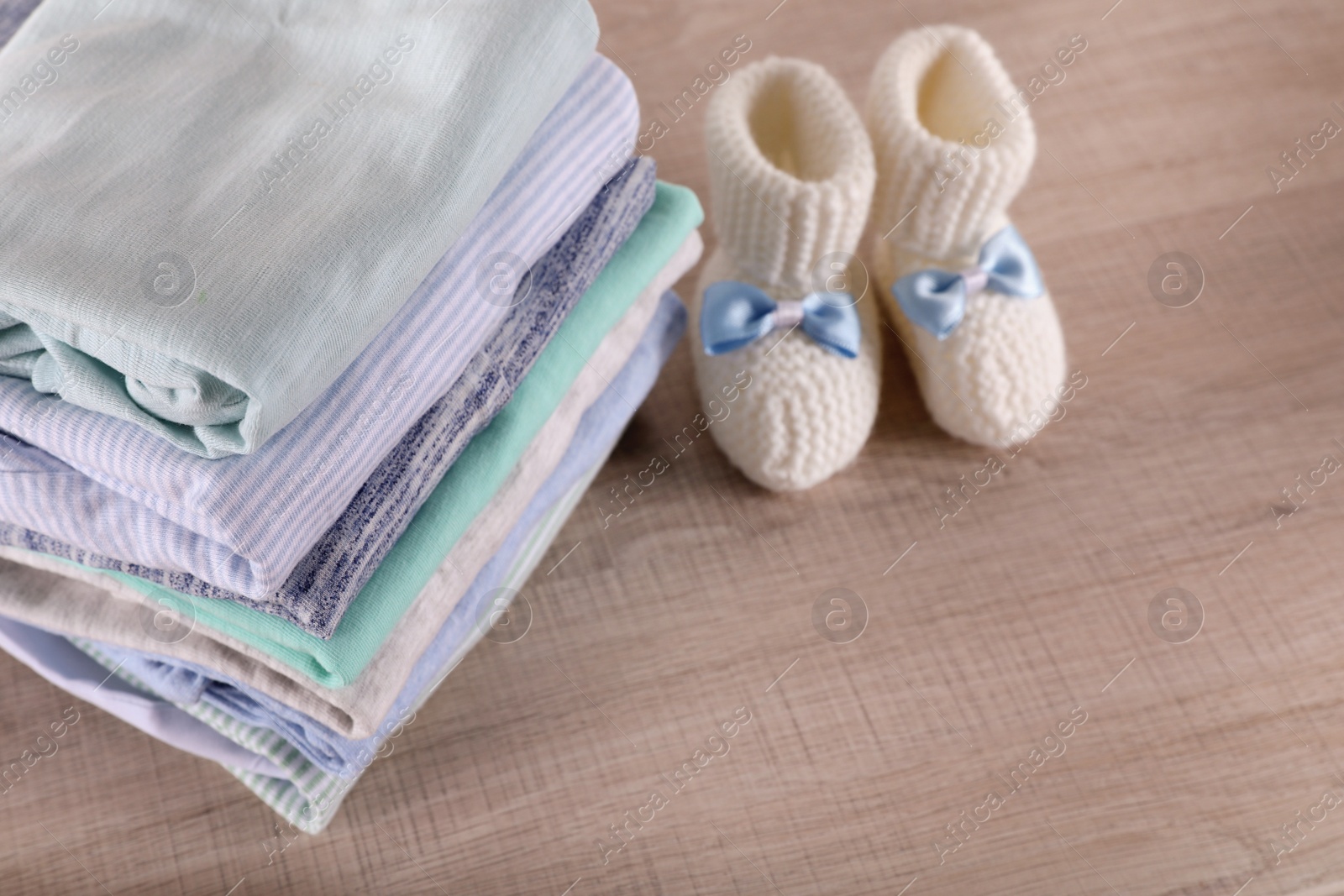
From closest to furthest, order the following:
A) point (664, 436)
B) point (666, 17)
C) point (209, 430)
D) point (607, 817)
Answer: point (209, 430) < point (607, 817) < point (664, 436) < point (666, 17)

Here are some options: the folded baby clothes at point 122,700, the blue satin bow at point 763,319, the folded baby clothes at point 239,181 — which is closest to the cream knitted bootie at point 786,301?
the blue satin bow at point 763,319

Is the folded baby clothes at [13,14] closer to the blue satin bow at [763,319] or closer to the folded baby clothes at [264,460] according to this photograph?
the folded baby clothes at [264,460]

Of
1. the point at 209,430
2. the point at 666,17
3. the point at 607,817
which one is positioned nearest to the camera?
the point at 209,430

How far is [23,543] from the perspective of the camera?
438 millimetres

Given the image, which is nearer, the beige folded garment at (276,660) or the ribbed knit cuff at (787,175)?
the beige folded garment at (276,660)

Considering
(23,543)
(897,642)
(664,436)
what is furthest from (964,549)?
(23,543)

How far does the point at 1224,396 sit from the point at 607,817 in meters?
0.43

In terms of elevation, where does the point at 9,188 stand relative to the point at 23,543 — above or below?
above

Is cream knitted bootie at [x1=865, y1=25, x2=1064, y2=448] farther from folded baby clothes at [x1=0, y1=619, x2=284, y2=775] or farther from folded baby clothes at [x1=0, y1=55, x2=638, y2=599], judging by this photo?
folded baby clothes at [x1=0, y1=619, x2=284, y2=775]

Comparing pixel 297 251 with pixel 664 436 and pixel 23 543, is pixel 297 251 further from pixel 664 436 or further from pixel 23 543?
pixel 664 436

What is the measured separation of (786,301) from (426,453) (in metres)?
0.24

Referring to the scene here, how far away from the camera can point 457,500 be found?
46 centimetres

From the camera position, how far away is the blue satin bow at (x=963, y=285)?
593mm

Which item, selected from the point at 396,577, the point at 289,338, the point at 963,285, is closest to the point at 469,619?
the point at 396,577
